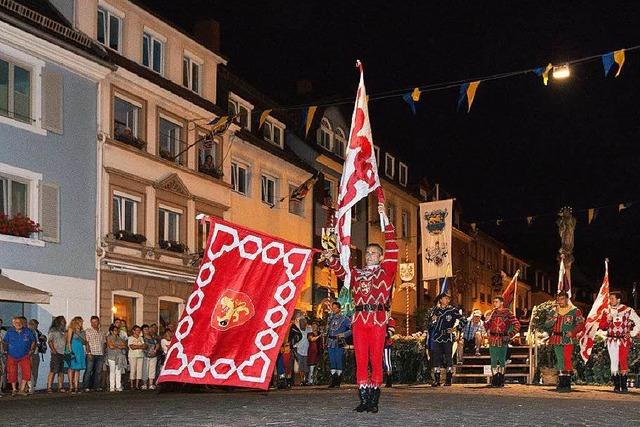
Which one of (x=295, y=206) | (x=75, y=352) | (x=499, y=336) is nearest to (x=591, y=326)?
(x=499, y=336)

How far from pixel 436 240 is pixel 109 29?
12449mm

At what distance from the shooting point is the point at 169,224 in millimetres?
34938

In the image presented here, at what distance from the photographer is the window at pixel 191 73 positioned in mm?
36156

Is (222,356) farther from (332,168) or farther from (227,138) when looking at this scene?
(332,168)

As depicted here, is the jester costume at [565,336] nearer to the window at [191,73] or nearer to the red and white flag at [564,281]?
the red and white flag at [564,281]

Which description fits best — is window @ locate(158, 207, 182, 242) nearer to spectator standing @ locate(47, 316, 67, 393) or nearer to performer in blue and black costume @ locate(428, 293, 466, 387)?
spectator standing @ locate(47, 316, 67, 393)

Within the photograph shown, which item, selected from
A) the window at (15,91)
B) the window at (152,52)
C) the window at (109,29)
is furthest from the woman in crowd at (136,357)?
the window at (152,52)

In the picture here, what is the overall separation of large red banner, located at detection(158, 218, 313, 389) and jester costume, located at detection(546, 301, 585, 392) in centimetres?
993

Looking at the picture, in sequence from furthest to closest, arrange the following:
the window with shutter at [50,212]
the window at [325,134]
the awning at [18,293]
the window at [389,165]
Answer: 1. the window at [389,165]
2. the window at [325,134]
3. the window with shutter at [50,212]
4. the awning at [18,293]

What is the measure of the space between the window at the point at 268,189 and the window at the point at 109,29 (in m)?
11.5

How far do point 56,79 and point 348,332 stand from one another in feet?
37.9

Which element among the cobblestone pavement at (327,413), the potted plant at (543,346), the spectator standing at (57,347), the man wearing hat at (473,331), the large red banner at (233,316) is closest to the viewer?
the cobblestone pavement at (327,413)

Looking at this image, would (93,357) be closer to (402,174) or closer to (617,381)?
(617,381)

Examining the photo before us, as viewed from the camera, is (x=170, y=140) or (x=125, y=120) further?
(x=170, y=140)
